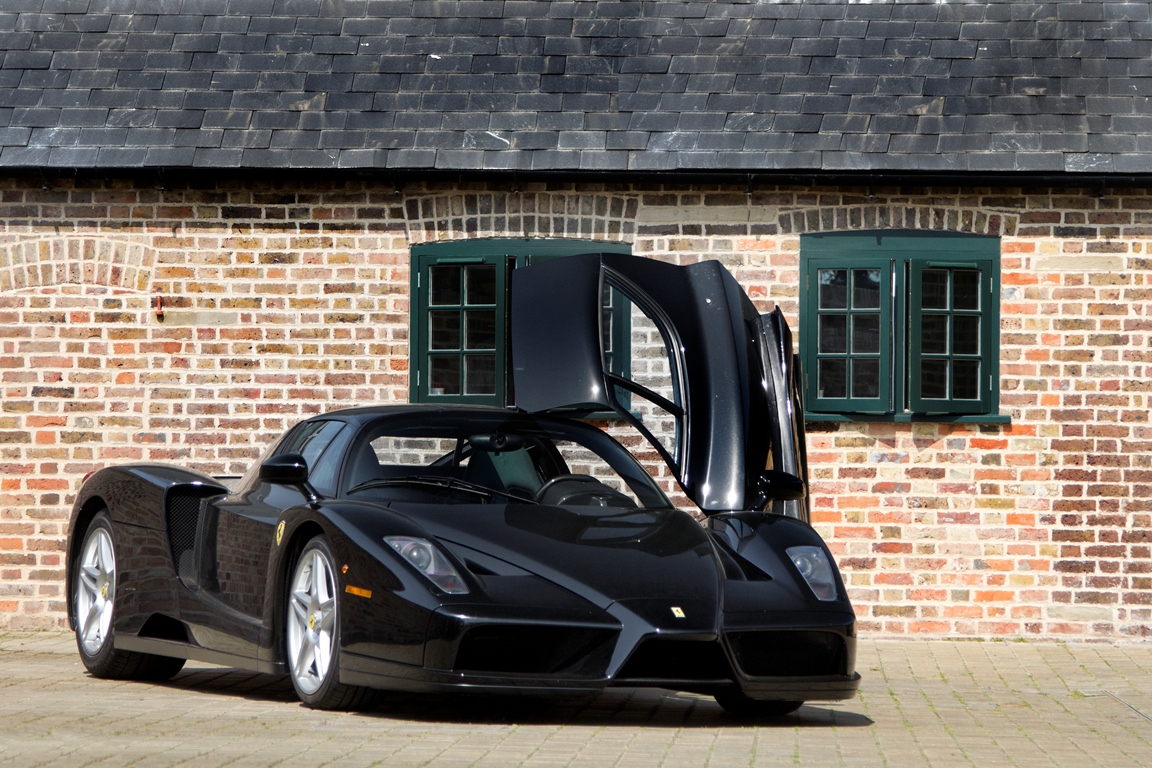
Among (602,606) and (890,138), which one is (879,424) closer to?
(890,138)

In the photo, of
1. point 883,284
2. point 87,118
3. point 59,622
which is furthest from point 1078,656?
point 87,118

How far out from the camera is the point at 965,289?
404 inches

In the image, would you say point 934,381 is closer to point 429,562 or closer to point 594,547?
point 594,547

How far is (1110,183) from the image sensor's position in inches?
400

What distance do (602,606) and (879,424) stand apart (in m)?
5.10

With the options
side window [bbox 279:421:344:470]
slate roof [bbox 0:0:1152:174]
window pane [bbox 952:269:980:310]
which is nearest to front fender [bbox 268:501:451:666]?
side window [bbox 279:421:344:470]

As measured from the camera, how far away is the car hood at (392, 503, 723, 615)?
5.60m

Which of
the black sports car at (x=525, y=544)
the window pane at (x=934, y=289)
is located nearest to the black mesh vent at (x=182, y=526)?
the black sports car at (x=525, y=544)

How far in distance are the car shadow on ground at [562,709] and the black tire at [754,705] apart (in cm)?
5

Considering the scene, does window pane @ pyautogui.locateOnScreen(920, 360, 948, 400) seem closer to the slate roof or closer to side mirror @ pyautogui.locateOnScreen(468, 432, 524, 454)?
the slate roof

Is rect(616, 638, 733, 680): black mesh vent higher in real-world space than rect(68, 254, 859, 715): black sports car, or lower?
lower

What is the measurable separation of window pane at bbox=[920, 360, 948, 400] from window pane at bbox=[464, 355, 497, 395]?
9.46 ft

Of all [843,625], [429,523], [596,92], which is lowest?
[843,625]

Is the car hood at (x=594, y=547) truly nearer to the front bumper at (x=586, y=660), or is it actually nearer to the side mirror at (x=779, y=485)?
the front bumper at (x=586, y=660)
